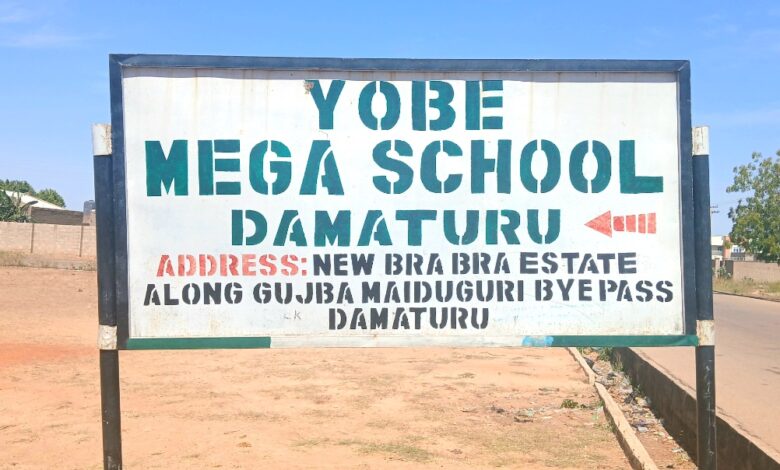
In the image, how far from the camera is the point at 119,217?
386 centimetres

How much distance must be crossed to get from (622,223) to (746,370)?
7648 mm

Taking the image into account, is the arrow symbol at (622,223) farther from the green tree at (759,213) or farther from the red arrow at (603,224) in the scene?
the green tree at (759,213)

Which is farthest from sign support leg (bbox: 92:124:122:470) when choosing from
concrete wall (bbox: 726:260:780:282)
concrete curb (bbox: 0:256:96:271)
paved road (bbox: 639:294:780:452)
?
concrete wall (bbox: 726:260:780:282)

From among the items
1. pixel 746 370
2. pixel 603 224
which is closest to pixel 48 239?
pixel 746 370

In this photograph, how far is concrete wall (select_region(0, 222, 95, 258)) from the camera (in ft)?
119

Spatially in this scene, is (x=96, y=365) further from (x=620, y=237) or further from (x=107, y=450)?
(x=620, y=237)

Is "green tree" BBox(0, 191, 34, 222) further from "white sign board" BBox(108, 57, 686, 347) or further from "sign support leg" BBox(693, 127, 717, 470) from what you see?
"sign support leg" BBox(693, 127, 717, 470)

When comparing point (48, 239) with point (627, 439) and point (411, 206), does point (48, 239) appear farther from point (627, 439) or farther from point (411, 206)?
point (411, 206)

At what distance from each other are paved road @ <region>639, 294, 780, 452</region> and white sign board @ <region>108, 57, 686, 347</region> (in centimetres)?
263

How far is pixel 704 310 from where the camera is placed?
390 centimetres

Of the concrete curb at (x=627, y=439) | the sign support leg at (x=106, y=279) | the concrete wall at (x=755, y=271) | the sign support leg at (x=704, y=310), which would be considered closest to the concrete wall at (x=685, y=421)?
the concrete curb at (x=627, y=439)

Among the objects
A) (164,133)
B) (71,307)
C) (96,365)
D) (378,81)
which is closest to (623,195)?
(378,81)

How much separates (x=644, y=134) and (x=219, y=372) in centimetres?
898

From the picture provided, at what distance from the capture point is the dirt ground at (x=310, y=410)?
22.2ft
